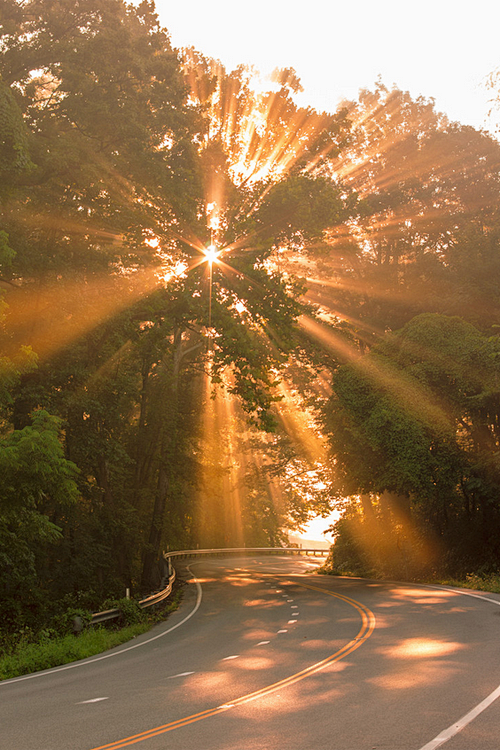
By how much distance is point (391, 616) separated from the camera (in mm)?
15805

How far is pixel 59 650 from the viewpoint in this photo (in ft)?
45.6

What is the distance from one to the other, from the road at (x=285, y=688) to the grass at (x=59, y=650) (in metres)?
0.55

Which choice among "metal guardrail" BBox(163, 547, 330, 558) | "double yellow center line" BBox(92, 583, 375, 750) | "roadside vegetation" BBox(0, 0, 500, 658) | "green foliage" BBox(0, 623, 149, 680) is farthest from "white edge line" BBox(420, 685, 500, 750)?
"metal guardrail" BBox(163, 547, 330, 558)

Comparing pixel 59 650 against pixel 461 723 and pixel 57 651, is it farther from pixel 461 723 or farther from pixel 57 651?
pixel 461 723

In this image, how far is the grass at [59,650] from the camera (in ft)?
42.3

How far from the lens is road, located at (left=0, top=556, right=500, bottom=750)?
21.9 feet

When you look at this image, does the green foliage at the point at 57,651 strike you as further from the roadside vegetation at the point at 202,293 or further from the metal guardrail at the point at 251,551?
the metal guardrail at the point at 251,551

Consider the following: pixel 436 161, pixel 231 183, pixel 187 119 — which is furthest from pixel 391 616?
pixel 436 161

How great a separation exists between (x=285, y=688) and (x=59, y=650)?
7.01 meters

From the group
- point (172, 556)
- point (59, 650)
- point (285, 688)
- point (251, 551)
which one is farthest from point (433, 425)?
point (251, 551)

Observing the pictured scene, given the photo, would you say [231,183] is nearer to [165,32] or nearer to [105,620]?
[165,32]

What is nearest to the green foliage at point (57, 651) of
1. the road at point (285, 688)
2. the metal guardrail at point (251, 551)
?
the road at point (285, 688)

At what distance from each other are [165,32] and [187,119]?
3.49 metres

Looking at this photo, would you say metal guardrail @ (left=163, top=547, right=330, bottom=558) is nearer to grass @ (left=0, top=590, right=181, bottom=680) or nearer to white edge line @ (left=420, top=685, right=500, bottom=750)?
grass @ (left=0, top=590, right=181, bottom=680)
